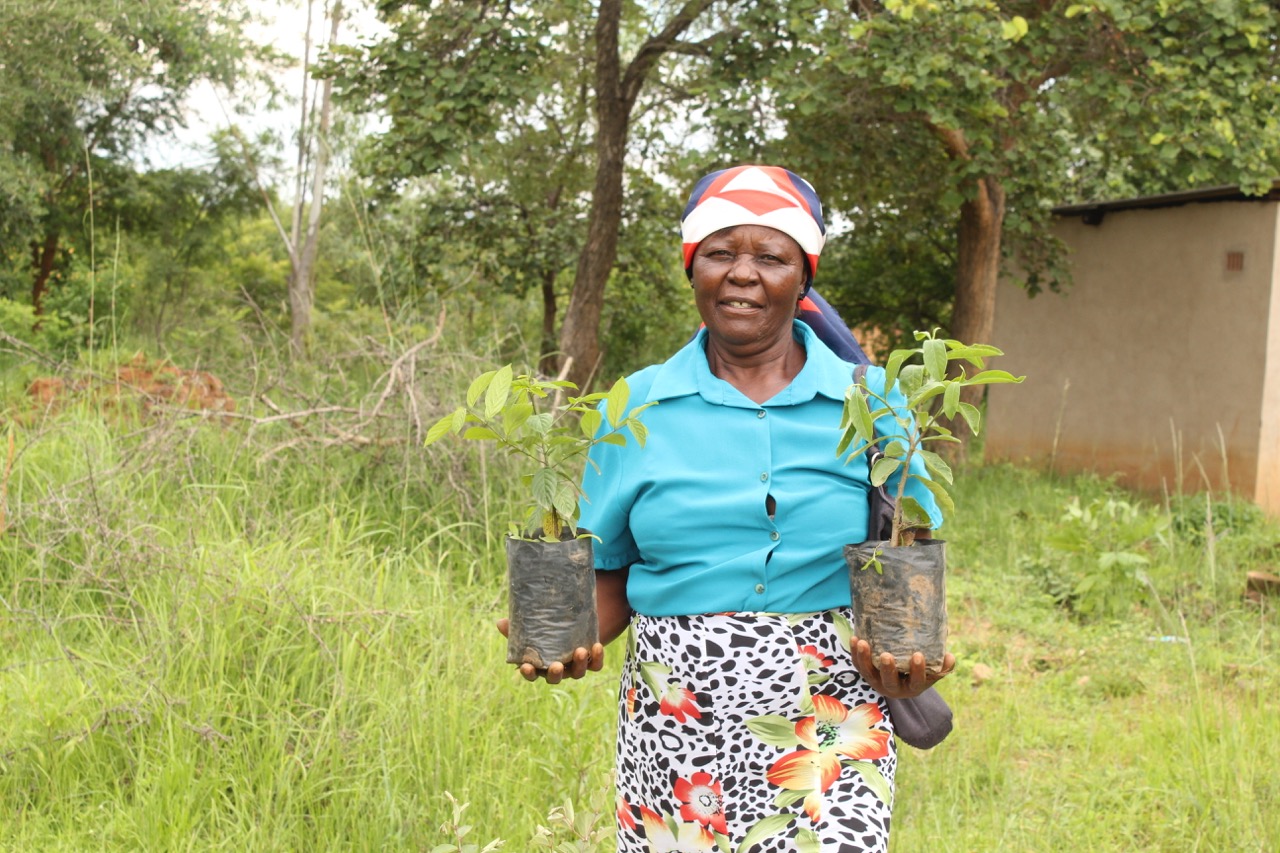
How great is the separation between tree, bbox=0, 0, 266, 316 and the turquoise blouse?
876cm

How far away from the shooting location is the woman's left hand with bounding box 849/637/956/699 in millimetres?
1731

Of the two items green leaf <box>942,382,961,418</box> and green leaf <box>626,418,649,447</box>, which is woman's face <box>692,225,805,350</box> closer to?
green leaf <box>626,418,649,447</box>

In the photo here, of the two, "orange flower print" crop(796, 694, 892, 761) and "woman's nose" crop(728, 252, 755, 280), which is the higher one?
"woman's nose" crop(728, 252, 755, 280)

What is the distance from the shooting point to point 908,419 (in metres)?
1.78

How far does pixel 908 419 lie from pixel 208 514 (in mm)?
3166

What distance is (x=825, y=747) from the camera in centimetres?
186

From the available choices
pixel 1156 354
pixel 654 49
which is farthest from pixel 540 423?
pixel 1156 354

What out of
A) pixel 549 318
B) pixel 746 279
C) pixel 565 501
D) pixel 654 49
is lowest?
pixel 565 501

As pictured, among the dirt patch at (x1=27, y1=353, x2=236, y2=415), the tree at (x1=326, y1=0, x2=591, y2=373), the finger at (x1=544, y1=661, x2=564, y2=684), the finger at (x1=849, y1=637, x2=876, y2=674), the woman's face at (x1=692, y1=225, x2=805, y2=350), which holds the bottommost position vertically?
the finger at (x1=544, y1=661, x2=564, y2=684)

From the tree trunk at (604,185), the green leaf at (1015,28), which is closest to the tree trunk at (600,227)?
the tree trunk at (604,185)

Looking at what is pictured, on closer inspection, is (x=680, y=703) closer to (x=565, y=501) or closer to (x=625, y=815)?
(x=625, y=815)

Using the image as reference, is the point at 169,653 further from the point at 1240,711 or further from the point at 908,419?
the point at 1240,711

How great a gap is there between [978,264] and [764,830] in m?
8.38

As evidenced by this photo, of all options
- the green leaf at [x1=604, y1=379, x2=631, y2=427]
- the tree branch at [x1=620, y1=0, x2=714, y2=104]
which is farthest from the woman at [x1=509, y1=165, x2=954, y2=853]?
the tree branch at [x1=620, y1=0, x2=714, y2=104]
